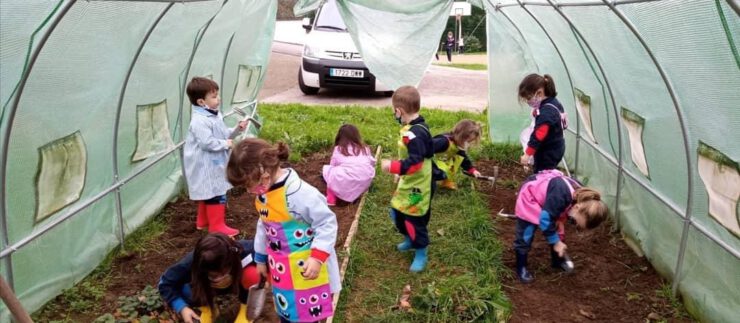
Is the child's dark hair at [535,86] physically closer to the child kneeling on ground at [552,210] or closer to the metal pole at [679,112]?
the child kneeling on ground at [552,210]

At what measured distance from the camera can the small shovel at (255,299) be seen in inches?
144

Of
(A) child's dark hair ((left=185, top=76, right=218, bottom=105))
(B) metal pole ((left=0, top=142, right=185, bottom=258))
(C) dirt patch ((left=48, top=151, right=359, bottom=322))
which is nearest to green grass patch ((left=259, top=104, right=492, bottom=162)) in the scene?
(C) dirt patch ((left=48, top=151, right=359, bottom=322))

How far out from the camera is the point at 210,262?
343 cm

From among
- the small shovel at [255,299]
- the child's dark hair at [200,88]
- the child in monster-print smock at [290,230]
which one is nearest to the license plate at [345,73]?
the child's dark hair at [200,88]

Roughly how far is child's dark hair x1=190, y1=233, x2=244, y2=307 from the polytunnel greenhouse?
1.15 metres

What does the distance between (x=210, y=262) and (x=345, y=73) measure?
30.6 ft

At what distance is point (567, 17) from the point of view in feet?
17.3

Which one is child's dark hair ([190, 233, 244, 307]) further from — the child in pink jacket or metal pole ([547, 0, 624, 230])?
metal pole ([547, 0, 624, 230])

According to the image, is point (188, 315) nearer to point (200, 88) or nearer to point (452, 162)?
point (200, 88)

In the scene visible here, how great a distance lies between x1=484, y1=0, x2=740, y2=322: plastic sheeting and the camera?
321 cm

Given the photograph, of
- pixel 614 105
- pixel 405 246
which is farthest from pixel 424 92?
pixel 405 246

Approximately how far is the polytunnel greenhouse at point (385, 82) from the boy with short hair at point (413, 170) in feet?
5.25

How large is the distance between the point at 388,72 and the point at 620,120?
104 inches

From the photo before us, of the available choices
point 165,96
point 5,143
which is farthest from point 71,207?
point 165,96
